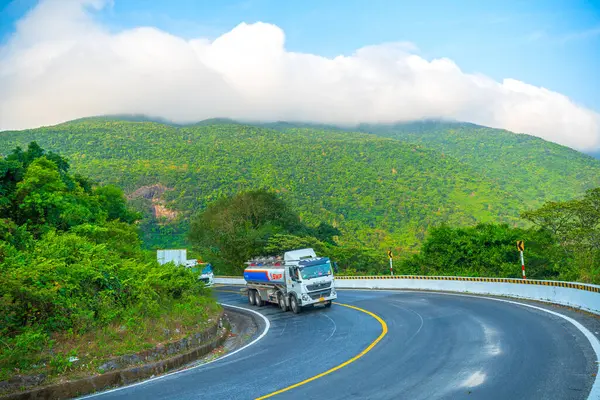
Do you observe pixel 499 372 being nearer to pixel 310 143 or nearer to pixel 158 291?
pixel 158 291

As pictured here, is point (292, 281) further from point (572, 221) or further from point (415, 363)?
point (572, 221)

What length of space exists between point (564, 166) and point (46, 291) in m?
143

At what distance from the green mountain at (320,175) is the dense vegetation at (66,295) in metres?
58.9

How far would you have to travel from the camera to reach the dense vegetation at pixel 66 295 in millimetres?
11344

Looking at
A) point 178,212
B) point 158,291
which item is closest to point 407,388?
point 158,291

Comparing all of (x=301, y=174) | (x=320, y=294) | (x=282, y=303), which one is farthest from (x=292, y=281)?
(x=301, y=174)

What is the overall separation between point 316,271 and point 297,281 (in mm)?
1058

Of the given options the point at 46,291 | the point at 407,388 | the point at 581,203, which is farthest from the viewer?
the point at 581,203

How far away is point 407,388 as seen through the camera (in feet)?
28.1

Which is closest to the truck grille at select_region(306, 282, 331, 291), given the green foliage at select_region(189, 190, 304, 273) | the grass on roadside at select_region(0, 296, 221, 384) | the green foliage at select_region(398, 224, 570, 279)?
the grass on roadside at select_region(0, 296, 221, 384)

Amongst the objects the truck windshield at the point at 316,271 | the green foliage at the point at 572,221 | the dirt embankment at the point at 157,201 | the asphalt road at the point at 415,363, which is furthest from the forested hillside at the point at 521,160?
the asphalt road at the point at 415,363

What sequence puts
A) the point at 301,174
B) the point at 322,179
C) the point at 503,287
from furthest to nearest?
1. the point at 301,174
2. the point at 322,179
3. the point at 503,287

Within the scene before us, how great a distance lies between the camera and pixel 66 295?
44.4ft

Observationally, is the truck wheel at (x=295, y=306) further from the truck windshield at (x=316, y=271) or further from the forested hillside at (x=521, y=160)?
the forested hillside at (x=521, y=160)
